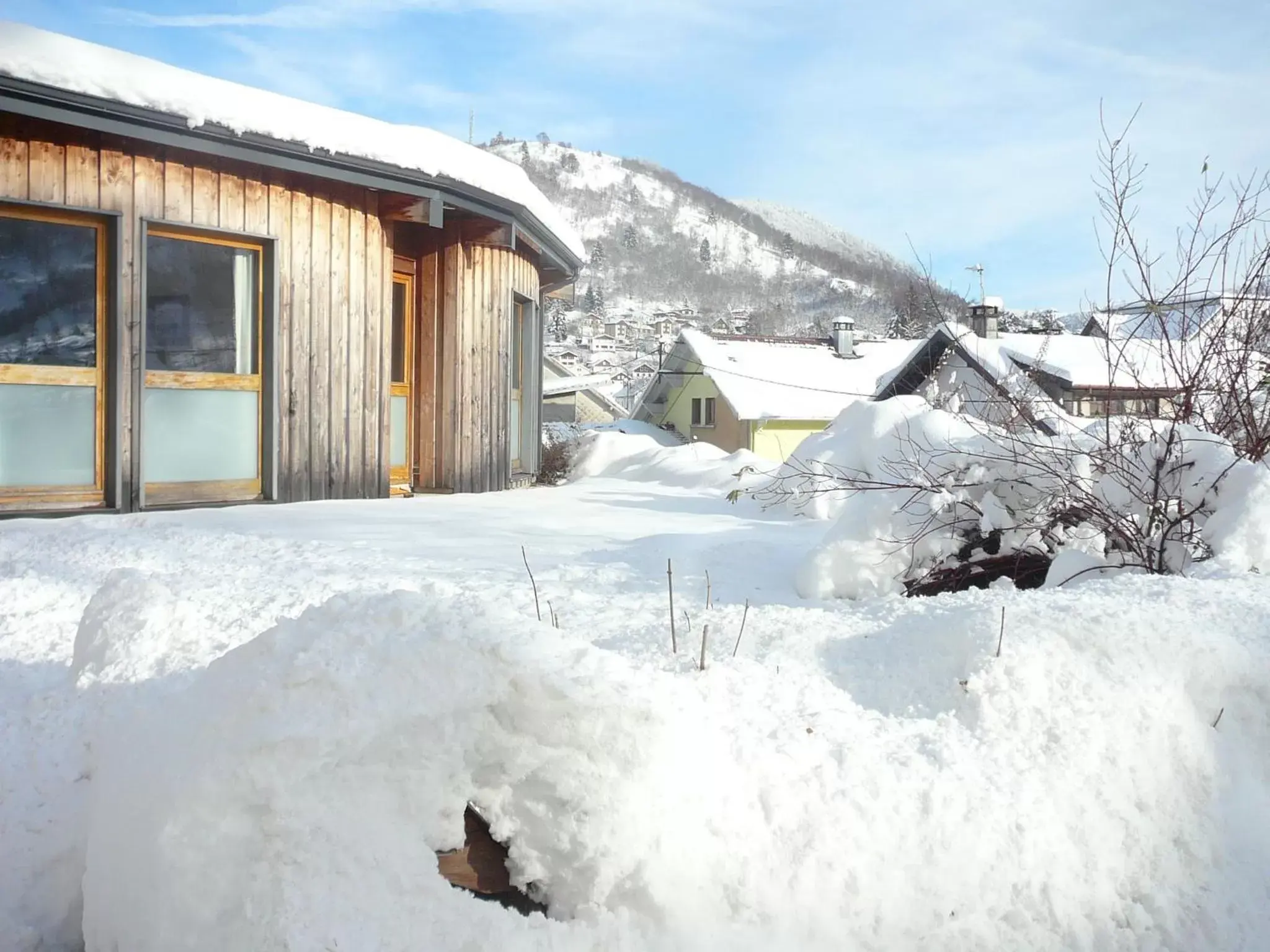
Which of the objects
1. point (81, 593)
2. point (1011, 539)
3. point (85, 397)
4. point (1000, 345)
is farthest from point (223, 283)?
point (1000, 345)

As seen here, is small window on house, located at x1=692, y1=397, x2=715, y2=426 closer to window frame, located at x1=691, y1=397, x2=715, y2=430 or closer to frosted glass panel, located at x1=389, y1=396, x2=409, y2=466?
window frame, located at x1=691, y1=397, x2=715, y2=430

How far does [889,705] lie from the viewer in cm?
250

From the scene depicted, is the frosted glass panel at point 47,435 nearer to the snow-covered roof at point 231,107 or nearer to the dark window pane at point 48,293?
the dark window pane at point 48,293

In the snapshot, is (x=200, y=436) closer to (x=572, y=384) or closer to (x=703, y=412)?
(x=703, y=412)

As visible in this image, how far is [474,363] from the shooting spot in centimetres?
858

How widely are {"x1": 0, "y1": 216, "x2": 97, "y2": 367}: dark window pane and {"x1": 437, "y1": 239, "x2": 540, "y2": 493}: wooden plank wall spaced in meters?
3.05

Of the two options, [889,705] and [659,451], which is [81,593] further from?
[659,451]

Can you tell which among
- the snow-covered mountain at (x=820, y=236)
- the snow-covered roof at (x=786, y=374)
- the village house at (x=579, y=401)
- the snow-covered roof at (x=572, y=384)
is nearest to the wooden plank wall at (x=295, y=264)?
the snow-covered roof at (x=786, y=374)

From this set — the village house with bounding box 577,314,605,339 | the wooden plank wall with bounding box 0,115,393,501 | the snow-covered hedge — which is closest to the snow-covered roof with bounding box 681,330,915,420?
the wooden plank wall with bounding box 0,115,393,501

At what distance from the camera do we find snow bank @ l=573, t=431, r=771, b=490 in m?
10.5

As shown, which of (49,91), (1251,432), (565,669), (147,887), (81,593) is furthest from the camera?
(49,91)

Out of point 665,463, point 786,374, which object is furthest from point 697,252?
point 665,463

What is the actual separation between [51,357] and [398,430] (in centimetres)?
306

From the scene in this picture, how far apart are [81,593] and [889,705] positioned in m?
3.06
